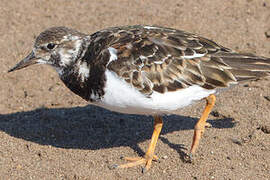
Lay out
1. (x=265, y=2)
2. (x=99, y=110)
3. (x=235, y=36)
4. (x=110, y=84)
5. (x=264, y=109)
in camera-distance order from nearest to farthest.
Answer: (x=110, y=84)
(x=264, y=109)
(x=99, y=110)
(x=235, y=36)
(x=265, y=2)

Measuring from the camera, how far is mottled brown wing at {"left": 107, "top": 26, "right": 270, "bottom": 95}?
5547 mm

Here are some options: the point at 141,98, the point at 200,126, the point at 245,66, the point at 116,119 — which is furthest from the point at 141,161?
the point at 245,66

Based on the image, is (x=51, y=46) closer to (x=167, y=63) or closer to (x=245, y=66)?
(x=167, y=63)

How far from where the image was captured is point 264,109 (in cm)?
715

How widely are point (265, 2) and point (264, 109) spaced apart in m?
3.94

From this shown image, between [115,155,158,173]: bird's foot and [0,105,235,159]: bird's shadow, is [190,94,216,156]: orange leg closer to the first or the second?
[0,105,235,159]: bird's shadow

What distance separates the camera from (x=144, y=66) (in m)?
5.57

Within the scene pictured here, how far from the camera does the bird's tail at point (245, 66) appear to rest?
581 centimetres

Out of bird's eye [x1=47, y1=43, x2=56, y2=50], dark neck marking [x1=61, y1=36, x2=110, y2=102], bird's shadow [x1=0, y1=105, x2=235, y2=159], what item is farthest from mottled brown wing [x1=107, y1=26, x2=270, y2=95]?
bird's shadow [x1=0, y1=105, x2=235, y2=159]

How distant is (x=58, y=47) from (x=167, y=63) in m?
1.49

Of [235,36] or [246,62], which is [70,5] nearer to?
[235,36]

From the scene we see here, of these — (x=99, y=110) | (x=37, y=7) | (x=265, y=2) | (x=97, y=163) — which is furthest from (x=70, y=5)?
(x=97, y=163)

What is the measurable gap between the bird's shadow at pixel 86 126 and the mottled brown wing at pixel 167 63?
125 cm

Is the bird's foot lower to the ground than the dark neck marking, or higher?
lower
